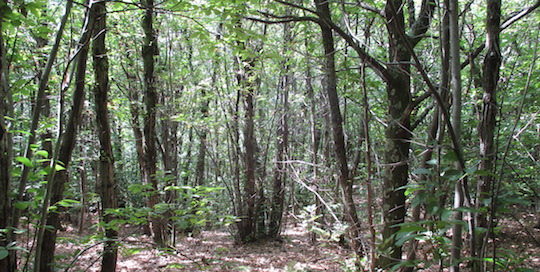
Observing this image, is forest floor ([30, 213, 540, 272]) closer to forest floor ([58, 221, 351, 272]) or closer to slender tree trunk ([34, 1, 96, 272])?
forest floor ([58, 221, 351, 272])

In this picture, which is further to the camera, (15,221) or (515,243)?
(515,243)

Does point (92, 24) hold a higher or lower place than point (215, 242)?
higher

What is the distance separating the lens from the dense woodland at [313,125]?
1.91m

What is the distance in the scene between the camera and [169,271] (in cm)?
683

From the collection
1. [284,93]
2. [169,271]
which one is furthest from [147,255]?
[284,93]

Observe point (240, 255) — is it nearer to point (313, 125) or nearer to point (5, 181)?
point (313, 125)

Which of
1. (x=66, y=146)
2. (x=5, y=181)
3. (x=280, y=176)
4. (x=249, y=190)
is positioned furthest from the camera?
(x=280, y=176)

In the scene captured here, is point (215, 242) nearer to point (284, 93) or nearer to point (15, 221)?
point (284, 93)

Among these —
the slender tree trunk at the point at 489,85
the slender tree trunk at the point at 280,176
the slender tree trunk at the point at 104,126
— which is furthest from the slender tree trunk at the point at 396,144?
the slender tree trunk at the point at 280,176

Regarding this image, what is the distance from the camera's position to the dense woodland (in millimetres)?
1905

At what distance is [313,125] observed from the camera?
8656 millimetres

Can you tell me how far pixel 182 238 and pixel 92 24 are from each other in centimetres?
884

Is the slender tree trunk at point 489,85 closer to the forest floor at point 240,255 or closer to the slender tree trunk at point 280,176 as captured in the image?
the forest floor at point 240,255

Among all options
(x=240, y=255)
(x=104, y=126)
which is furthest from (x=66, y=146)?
(x=240, y=255)
